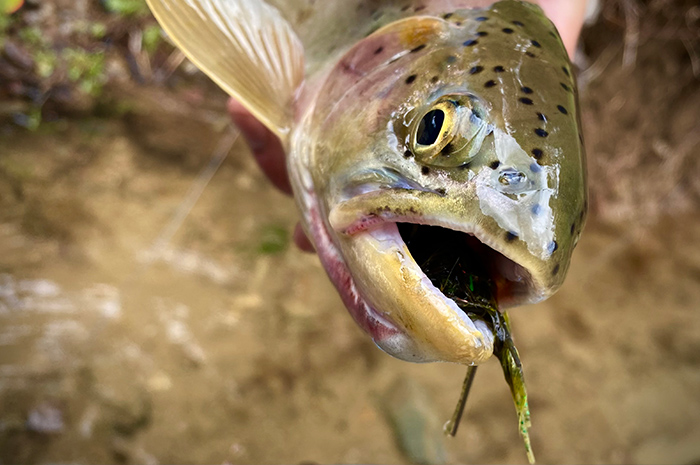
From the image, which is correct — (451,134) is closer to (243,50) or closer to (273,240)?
(243,50)

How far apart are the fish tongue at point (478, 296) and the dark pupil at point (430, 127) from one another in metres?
0.24

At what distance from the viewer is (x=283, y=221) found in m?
3.22

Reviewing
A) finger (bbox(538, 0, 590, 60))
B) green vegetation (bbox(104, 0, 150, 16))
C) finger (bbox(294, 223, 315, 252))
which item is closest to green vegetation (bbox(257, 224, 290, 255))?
finger (bbox(294, 223, 315, 252))

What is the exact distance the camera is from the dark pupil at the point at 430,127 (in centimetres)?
94

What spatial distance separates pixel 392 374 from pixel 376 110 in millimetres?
2225

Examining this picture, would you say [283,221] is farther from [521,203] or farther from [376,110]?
[521,203]

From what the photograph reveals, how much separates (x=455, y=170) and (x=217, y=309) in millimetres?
2180

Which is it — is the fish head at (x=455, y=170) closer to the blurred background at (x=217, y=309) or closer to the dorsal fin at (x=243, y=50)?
the dorsal fin at (x=243, y=50)

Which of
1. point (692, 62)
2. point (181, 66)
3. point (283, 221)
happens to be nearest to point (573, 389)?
point (283, 221)

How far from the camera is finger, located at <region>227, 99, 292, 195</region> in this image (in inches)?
81.1

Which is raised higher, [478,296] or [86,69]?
[478,296]

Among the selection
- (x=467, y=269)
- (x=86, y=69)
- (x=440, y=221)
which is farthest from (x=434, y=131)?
(x=86, y=69)

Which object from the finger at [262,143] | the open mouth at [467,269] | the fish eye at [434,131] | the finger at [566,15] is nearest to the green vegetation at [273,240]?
the finger at [262,143]

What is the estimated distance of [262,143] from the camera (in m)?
2.15
